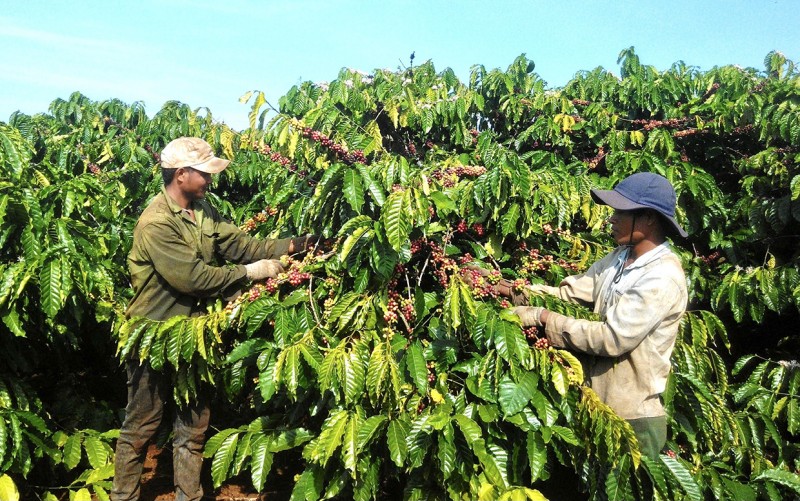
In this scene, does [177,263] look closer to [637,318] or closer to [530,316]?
[530,316]

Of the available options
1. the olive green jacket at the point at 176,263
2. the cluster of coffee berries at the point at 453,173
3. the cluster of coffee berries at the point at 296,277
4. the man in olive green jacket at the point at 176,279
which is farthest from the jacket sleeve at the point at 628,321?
the olive green jacket at the point at 176,263

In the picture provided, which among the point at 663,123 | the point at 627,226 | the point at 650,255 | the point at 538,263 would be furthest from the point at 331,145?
the point at 663,123

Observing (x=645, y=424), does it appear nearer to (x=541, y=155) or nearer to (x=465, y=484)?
(x=465, y=484)

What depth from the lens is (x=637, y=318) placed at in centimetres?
221

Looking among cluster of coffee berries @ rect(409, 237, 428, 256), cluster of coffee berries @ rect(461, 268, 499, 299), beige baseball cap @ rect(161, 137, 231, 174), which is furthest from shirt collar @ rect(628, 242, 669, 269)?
beige baseball cap @ rect(161, 137, 231, 174)

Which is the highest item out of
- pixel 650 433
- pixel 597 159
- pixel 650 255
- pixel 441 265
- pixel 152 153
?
pixel 597 159

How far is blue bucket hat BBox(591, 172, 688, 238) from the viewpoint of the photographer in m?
2.29

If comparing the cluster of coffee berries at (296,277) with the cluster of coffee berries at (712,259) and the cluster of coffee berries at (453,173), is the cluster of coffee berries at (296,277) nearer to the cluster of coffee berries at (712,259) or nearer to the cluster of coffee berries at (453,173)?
the cluster of coffee berries at (453,173)

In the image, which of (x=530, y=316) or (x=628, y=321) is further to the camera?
(x=530, y=316)

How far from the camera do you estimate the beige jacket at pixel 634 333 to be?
87.4 inches

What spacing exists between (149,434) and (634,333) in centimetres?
219

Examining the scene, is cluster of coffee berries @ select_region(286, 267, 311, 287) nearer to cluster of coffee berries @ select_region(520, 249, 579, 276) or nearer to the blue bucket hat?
cluster of coffee berries @ select_region(520, 249, 579, 276)

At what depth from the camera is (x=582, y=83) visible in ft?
17.1

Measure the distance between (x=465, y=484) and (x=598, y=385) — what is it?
615 millimetres
